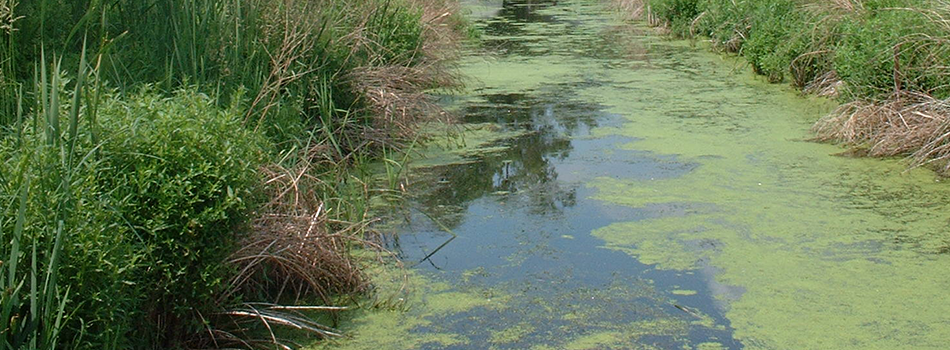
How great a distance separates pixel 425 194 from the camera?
4852 millimetres

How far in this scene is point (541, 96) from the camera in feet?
24.6

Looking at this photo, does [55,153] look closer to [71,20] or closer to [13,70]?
[13,70]

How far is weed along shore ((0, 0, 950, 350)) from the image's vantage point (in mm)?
2562

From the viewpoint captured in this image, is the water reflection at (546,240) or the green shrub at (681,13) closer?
the water reflection at (546,240)

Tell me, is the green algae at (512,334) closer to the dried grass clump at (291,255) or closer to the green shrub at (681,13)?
the dried grass clump at (291,255)

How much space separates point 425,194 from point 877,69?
8.47ft

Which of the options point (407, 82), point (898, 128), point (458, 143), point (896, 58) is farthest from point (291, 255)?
point (896, 58)

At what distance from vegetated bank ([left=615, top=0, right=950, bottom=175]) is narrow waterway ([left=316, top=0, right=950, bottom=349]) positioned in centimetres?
17

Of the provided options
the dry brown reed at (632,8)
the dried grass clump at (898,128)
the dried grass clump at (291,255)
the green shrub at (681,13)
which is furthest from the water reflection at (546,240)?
the dry brown reed at (632,8)

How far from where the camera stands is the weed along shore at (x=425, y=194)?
2562 mm

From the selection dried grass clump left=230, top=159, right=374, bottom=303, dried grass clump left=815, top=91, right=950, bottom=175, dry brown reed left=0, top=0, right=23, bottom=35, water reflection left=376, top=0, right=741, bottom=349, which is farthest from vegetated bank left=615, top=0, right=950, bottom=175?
dry brown reed left=0, top=0, right=23, bottom=35

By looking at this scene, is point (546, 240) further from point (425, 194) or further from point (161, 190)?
point (161, 190)

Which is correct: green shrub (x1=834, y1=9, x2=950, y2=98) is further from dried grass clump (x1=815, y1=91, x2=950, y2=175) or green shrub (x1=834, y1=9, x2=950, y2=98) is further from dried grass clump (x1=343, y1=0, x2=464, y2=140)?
dried grass clump (x1=343, y1=0, x2=464, y2=140)

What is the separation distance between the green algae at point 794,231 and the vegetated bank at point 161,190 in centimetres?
127
